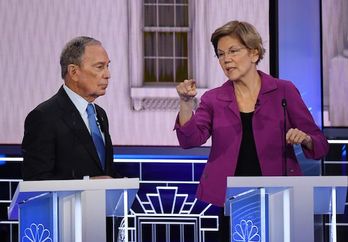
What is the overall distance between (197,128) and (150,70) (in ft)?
5.74

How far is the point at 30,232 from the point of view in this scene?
105 inches

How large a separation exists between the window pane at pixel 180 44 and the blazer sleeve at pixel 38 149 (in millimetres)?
1798

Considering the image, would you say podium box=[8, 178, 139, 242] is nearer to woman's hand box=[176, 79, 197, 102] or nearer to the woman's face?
woman's hand box=[176, 79, 197, 102]

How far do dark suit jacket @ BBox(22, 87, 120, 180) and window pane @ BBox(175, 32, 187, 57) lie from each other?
5.31 ft

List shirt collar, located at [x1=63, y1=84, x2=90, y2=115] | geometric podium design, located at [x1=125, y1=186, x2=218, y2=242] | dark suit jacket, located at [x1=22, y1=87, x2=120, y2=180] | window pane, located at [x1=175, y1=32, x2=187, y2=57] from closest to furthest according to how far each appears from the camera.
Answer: dark suit jacket, located at [x1=22, y1=87, x2=120, y2=180]
shirt collar, located at [x1=63, y1=84, x2=90, y2=115]
geometric podium design, located at [x1=125, y1=186, x2=218, y2=242]
window pane, located at [x1=175, y1=32, x2=187, y2=57]

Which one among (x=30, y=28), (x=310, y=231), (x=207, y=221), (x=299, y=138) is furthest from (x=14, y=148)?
(x=310, y=231)

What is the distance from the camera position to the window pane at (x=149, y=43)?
526 centimetres

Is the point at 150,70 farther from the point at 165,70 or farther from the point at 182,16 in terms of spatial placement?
the point at 182,16

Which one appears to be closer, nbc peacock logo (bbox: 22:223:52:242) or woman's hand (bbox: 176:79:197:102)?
nbc peacock logo (bbox: 22:223:52:242)

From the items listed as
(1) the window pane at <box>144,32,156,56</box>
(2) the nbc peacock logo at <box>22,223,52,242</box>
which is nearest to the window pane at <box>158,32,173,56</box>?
(1) the window pane at <box>144,32,156,56</box>

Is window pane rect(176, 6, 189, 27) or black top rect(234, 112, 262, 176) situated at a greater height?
window pane rect(176, 6, 189, 27)

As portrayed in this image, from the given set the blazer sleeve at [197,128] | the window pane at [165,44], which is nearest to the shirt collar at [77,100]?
the blazer sleeve at [197,128]

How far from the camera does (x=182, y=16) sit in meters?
5.26

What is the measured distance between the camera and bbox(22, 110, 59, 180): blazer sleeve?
11.3 ft
